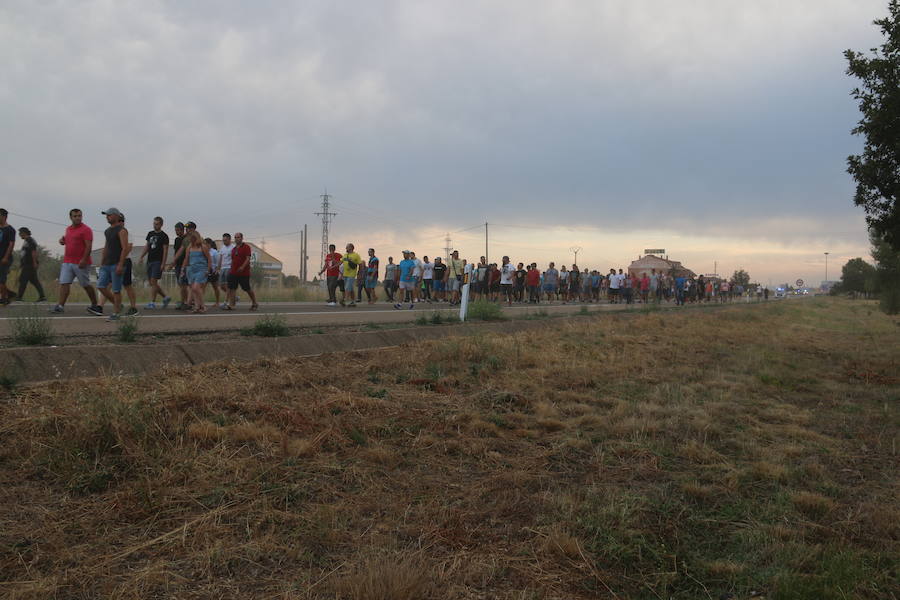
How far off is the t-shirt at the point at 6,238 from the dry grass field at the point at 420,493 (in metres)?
8.71

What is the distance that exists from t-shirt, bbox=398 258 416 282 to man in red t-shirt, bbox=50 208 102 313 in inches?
499

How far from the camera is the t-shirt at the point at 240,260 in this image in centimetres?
1357

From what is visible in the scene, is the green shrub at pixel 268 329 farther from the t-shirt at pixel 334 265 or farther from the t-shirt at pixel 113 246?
the t-shirt at pixel 334 265

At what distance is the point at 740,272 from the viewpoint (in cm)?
14150

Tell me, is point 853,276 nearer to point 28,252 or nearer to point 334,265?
point 334,265

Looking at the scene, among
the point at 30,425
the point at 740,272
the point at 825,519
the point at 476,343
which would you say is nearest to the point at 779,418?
the point at 825,519

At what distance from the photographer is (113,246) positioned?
9977mm

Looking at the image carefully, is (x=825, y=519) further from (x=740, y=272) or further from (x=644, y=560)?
(x=740, y=272)

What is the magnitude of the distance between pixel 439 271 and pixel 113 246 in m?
14.9

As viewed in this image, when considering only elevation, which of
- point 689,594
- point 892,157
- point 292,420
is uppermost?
point 892,157

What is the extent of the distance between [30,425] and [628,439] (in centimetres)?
440

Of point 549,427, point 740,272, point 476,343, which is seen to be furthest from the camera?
point 740,272

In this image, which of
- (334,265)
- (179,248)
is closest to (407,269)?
(334,265)

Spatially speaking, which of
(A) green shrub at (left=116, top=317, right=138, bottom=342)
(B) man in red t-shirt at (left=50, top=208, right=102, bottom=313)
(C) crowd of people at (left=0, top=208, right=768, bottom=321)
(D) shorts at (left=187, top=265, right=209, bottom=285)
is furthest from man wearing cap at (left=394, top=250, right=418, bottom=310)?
(A) green shrub at (left=116, top=317, right=138, bottom=342)
